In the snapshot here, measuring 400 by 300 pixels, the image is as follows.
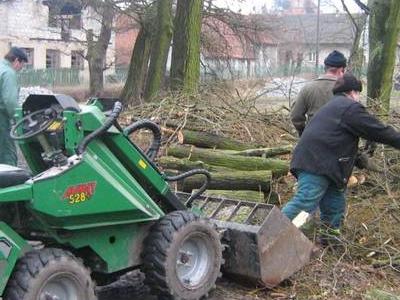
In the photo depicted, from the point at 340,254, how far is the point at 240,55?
19.8 meters

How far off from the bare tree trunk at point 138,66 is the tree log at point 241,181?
1242cm

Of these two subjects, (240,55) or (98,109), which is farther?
(240,55)

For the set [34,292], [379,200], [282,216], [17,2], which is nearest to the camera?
[34,292]

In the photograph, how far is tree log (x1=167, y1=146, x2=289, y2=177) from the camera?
7.59m

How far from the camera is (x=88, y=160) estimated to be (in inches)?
165

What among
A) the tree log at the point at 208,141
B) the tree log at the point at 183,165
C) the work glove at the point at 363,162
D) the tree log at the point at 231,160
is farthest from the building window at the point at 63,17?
the work glove at the point at 363,162

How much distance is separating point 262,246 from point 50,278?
1828mm

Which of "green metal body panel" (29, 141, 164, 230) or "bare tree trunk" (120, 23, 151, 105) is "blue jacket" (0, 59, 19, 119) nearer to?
"green metal body panel" (29, 141, 164, 230)

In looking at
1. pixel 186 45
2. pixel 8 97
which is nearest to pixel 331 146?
pixel 8 97

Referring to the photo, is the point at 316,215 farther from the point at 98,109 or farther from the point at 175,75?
the point at 175,75

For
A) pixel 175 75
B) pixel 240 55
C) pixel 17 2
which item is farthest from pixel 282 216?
pixel 17 2

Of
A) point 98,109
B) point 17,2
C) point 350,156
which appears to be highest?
point 17,2

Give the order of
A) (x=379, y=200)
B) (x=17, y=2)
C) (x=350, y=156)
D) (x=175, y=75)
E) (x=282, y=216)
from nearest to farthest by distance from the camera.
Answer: (x=282, y=216) < (x=350, y=156) < (x=379, y=200) < (x=175, y=75) < (x=17, y=2)

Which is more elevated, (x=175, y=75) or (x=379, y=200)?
(x=175, y=75)
